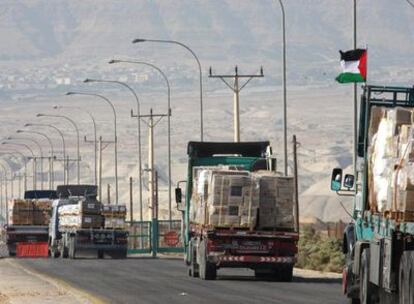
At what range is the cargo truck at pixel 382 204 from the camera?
81.6ft

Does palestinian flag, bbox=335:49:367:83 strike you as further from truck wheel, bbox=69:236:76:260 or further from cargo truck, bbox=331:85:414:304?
truck wheel, bbox=69:236:76:260

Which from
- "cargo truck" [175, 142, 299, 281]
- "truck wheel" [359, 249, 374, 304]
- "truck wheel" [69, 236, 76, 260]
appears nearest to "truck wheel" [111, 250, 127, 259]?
"truck wheel" [69, 236, 76, 260]

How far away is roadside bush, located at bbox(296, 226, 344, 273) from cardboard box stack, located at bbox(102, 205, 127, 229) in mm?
10443

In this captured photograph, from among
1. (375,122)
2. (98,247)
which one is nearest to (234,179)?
(375,122)

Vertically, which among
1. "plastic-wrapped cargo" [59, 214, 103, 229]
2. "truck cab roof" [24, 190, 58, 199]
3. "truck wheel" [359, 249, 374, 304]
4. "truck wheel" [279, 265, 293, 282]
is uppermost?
"truck cab roof" [24, 190, 58, 199]

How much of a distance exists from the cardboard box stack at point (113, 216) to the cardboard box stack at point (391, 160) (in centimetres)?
4219

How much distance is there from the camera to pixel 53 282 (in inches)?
1753

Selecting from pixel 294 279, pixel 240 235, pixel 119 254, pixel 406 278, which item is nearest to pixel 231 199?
pixel 240 235

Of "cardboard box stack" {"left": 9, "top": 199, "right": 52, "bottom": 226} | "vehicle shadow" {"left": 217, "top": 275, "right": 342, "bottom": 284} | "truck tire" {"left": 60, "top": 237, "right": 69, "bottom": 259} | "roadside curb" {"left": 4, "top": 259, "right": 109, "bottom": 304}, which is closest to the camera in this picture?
"roadside curb" {"left": 4, "top": 259, "right": 109, "bottom": 304}

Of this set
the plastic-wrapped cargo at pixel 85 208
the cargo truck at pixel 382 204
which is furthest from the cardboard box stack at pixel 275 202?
the plastic-wrapped cargo at pixel 85 208

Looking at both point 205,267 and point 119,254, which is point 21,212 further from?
point 205,267

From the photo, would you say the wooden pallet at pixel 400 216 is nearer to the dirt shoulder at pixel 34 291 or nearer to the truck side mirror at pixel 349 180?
the truck side mirror at pixel 349 180

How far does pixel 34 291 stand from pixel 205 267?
25.6ft

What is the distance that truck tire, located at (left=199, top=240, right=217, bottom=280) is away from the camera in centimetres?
4512
